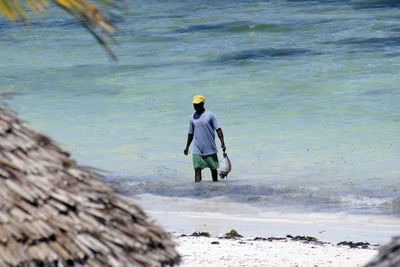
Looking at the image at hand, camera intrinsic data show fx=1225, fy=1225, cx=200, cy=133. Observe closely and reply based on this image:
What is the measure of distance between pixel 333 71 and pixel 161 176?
14367 millimetres

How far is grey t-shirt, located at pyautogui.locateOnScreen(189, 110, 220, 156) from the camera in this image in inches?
674

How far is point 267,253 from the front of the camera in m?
12.6

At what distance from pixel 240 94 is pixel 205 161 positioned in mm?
13106

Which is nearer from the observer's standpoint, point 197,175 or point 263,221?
point 263,221

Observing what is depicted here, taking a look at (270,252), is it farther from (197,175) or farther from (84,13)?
(84,13)

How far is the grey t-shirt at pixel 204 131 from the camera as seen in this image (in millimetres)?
17125

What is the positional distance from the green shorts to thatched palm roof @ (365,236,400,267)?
11.6 m

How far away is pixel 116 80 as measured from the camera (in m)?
33.8

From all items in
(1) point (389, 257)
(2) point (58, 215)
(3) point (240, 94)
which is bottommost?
(3) point (240, 94)

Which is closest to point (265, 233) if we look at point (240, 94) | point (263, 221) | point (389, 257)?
point (263, 221)

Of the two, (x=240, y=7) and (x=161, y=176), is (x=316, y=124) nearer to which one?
(x=161, y=176)

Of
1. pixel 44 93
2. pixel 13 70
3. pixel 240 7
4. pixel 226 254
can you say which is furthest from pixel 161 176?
pixel 240 7

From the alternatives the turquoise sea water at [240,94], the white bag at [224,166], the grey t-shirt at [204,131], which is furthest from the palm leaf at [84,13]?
the white bag at [224,166]

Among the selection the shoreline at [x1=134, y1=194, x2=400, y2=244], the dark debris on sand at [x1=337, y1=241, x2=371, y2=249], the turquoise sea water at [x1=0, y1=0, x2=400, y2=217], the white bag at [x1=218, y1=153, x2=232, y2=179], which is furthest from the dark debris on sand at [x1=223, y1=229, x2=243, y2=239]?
the white bag at [x1=218, y1=153, x2=232, y2=179]
